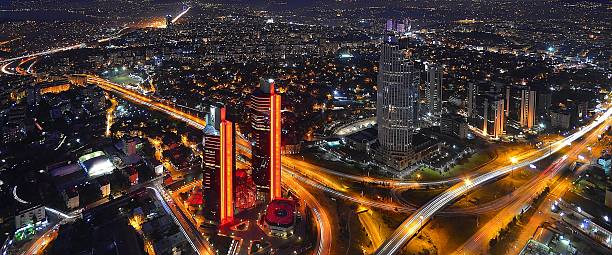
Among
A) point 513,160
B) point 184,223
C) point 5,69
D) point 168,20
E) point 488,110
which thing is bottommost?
point 184,223

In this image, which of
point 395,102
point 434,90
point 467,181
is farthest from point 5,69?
point 467,181

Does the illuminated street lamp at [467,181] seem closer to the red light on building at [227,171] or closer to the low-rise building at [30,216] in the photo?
the red light on building at [227,171]

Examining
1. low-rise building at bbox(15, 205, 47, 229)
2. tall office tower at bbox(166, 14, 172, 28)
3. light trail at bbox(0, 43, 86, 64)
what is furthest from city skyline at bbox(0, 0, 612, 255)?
tall office tower at bbox(166, 14, 172, 28)

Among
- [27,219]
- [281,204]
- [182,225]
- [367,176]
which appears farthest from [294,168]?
[27,219]

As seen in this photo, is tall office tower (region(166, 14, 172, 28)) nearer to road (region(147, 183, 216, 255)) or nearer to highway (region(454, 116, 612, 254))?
road (region(147, 183, 216, 255))

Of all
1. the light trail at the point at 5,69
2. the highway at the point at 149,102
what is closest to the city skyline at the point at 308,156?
the highway at the point at 149,102

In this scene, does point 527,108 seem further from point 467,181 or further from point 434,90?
point 467,181
